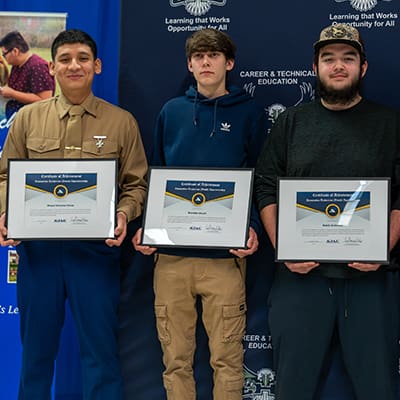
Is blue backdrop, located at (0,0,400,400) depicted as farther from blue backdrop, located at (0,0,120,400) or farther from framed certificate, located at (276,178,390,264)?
framed certificate, located at (276,178,390,264)

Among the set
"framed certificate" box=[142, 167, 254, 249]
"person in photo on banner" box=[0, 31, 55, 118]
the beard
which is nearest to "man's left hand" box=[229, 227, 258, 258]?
"framed certificate" box=[142, 167, 254, 249]

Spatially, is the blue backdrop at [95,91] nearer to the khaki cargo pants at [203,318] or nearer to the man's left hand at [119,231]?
the khaki cargo pants at [203,318]

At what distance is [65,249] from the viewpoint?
282 centimetres

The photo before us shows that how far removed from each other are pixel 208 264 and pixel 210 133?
0.62 metres

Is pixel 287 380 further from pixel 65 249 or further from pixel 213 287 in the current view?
pixel 65 249

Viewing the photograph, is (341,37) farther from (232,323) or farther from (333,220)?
(232,323)

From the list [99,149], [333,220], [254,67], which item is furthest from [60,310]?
[254,67]

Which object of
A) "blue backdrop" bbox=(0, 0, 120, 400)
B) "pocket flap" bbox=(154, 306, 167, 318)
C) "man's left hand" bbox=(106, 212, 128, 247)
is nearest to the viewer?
"man's left hand" bbox=(106, 212, 128, 247)

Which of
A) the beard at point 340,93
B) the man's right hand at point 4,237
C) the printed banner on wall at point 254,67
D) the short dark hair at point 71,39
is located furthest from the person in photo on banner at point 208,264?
the man's right hand at point 4,237

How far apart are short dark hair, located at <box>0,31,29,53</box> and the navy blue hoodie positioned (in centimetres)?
90

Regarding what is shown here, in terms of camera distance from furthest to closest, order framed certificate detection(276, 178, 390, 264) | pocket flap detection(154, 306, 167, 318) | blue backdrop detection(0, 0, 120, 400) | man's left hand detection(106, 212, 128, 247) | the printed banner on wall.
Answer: blue backdrop detection(0, 0, 120, 400) → the printed banner on wall → pocket flap detection(154, 306, 167, 318) → man's left hand detection(106, 212, 128, 247) → framed certificate detection(276, 178, 390, 264)

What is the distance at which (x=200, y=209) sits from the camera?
8.96 feet

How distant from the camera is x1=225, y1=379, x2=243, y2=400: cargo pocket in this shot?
284 centimetres

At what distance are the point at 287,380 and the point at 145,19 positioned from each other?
196 centimetres
